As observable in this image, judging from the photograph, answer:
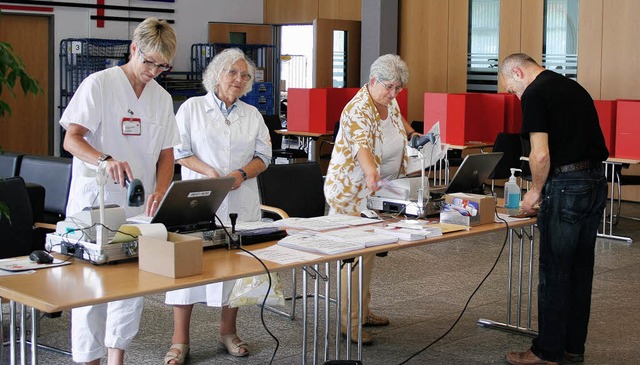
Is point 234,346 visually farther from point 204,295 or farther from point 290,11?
point 290,11

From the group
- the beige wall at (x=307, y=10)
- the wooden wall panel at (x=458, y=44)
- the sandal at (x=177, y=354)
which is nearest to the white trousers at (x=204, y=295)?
the sandal at (x=177, y=354)

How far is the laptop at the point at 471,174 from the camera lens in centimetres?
424

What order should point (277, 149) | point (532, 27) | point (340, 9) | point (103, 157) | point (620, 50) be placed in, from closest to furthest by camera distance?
point (103, 157) < point (620, 50) < point (532, 27) < point (277, 149) < point (340, 9)

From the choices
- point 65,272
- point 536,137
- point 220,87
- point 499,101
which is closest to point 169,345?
point 220,87

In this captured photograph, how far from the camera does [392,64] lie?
425 cm

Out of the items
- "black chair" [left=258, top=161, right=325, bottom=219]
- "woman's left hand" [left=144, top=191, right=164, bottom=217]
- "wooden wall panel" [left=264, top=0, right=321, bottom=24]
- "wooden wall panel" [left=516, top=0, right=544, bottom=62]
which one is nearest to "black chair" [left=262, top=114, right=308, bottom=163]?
"wooden wall panel" [left=516, top=0, right=544, bottom=62]

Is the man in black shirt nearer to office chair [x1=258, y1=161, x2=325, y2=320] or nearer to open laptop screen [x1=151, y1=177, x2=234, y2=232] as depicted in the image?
office chair [x1=258, y1=161, x2=325, y2=320]

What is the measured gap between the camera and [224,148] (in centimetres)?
418

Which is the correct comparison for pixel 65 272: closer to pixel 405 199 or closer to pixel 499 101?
pixel 405 199

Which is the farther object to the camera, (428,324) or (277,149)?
(277,149)

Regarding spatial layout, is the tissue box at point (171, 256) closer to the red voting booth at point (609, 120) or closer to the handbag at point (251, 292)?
the handbag at point (251, 292)

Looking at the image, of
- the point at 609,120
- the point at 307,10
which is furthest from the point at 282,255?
the point at 307,10

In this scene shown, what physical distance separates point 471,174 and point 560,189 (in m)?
0.50

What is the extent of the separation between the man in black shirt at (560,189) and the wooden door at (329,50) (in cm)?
841
